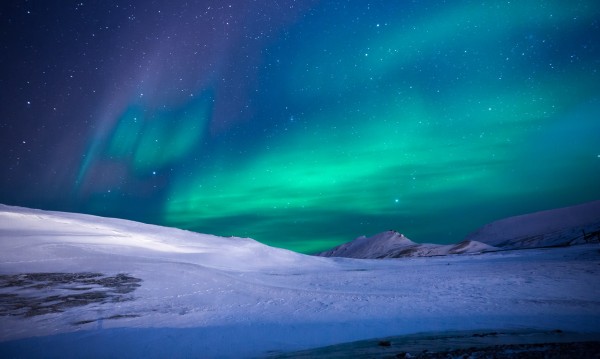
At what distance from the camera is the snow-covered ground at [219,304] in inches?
215

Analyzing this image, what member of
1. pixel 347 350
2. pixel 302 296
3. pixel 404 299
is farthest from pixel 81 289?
pixel 404 299

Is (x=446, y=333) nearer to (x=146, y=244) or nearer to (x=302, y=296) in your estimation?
(x=302, y=296)

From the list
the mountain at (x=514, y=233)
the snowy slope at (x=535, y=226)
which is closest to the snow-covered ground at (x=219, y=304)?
the mountain at (x=514, y=233)

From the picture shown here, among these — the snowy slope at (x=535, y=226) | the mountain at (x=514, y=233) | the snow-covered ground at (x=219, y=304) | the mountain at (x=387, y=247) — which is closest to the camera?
the snow-covered ground at (x=219, y=304)

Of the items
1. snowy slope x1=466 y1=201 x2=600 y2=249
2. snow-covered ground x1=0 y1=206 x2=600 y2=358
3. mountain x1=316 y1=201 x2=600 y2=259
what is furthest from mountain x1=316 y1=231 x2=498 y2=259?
snow-covered ground x1=0 y1=206 x2=600 y2=358

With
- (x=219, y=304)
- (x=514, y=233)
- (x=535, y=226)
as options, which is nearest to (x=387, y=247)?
(x=514, y=233)

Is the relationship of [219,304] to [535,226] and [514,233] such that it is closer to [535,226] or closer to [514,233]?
[514,233]

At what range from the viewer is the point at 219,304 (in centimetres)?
809

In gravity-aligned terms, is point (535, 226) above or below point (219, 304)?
above

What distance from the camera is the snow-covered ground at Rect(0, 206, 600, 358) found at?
5.47m

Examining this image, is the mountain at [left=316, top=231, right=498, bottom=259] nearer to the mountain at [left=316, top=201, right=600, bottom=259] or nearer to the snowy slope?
the mountain at [left=316, top=201, right=600, bottom=259]

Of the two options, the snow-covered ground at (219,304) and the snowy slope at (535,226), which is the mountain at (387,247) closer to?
the snowy slope at (535,226)

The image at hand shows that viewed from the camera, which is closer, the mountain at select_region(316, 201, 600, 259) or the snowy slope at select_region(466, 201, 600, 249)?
the mountain at select_region(316, 201, 600, 259)

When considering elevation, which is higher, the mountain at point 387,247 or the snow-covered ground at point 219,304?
the snow-covered ground at point 219,304
